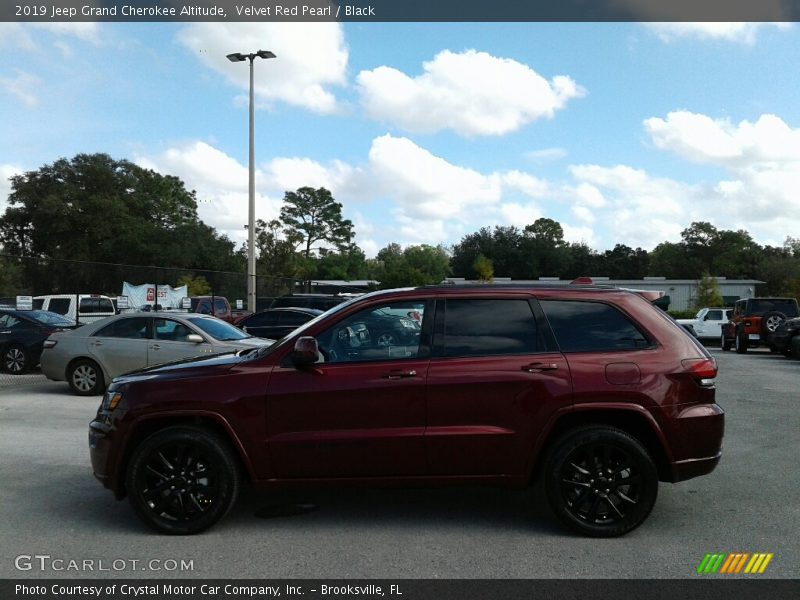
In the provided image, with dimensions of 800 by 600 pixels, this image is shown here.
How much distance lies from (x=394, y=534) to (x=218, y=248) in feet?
193

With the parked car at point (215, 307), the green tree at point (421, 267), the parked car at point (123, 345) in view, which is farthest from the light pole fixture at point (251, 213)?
the green tree at point (421, 267)

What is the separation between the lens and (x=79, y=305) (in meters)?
19.1

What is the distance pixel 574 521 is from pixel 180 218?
68.8 metres

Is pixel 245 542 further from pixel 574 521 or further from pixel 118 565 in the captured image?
pixel 574 521

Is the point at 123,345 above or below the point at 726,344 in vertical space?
above

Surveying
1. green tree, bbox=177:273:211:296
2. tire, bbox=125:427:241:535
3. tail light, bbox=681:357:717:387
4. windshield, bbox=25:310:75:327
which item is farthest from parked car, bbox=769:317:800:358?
tire, bbox=125:427:241:535

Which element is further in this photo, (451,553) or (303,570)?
(451,553)

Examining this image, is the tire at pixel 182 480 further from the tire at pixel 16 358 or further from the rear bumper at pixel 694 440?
the tire at pixel 16 358

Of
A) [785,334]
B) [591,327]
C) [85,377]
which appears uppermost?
[591,327]

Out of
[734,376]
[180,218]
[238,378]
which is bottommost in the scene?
[734,376]

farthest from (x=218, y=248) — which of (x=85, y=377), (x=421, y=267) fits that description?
(x=85, y=377)

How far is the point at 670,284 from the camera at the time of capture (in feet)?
224

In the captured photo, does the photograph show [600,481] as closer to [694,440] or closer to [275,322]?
[694,440]
